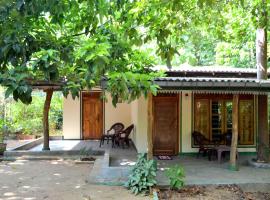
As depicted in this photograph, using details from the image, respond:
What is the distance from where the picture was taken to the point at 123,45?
396 cm

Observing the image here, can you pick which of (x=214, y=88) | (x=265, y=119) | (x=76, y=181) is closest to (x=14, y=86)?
(x=76, y=181)

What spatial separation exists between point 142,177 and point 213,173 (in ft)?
7.17

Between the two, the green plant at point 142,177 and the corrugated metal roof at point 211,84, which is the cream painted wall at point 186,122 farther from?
the green plant at point 142,177

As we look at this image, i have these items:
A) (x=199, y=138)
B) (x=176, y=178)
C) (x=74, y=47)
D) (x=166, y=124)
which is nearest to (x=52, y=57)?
(x=74, y=47)

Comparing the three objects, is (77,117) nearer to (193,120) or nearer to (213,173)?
(193,120)

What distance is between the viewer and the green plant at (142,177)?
748cm

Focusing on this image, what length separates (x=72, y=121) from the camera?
1648 centimetres

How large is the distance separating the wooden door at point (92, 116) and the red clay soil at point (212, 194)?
947 cm

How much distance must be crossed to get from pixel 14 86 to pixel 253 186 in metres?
6.85

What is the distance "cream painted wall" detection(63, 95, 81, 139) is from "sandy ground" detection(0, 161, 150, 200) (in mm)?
5308

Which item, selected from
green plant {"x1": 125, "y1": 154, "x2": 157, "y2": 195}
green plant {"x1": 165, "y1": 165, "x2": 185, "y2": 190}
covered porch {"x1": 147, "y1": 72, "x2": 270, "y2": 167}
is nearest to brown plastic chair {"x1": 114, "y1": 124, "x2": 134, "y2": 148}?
covered porch {"x1": 147, "y1": 72, "x2": 270, "y2": 167}

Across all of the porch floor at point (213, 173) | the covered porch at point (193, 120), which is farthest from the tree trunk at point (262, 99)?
the covered porch at point (193, 120)

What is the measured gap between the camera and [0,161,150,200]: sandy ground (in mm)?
7238

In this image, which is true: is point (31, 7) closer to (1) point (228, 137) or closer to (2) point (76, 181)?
(2) point (76, 181)
